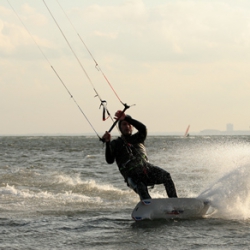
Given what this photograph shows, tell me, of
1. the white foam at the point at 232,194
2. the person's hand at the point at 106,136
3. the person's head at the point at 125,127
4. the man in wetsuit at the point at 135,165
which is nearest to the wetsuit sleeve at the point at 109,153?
the man in wetsuit at the point at 135,165

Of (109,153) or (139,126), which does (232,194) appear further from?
(109,153)

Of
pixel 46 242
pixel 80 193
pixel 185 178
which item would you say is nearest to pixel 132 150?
pixel 46 242

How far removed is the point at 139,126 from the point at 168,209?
1440 millimetres

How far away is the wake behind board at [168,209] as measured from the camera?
9.01 m

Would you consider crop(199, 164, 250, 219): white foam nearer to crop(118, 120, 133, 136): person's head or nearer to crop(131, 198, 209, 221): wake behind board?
crop(131, 198, 209, 221): wake behind board

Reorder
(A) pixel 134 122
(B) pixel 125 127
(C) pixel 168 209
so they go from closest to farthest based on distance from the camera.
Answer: (A) pixel 134 122 < (C) pixel 168 209 < (B) pixel 125 127

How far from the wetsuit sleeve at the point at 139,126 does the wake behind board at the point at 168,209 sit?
108cm

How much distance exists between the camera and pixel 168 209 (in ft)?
30.1

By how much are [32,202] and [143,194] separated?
11.1ft

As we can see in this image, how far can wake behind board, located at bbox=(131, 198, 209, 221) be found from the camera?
29.6ft

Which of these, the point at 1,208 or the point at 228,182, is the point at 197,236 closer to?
the point at 228,182

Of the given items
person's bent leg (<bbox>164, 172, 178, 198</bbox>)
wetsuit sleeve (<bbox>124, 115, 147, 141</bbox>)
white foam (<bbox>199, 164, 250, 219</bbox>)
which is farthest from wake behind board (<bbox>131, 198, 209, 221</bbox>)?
wetsuit sleeve (<bbox>124, 115, 147, 141</bbox>)

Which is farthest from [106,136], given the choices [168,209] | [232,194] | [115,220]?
[232,194]

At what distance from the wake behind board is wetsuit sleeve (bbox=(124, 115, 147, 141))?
1077mm
